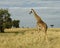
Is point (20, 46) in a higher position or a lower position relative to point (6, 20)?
higher

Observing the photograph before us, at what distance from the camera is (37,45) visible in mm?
14352

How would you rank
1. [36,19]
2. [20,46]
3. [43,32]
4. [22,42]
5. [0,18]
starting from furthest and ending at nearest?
[0,18] < [36,19] < [43,32] < [22,42] < [20,46]

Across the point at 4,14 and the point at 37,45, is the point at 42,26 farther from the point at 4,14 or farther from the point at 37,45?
the point at 4,14

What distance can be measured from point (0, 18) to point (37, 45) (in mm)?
52898

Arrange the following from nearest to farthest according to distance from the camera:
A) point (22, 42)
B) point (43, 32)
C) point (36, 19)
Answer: point (22, 42) → point (43, 32) → point (36, 19)

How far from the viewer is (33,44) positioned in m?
14.6

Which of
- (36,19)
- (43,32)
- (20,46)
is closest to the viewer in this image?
(20,46)

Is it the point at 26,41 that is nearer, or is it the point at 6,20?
the point at 26,41

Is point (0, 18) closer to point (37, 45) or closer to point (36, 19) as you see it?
point (36, 19)

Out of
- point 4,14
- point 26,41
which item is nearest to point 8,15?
point 4,14

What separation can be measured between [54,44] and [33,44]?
1170 millimetres

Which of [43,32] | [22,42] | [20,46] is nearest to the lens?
[20,46]

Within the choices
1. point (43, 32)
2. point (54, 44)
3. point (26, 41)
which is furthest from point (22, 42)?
point (43, 32)

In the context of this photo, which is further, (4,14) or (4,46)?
(4,14)
